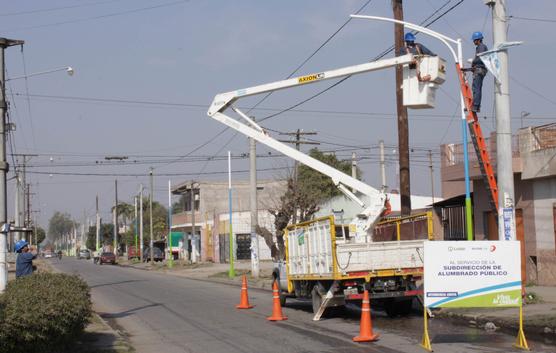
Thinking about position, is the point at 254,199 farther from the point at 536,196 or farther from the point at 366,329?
the point at 366,329

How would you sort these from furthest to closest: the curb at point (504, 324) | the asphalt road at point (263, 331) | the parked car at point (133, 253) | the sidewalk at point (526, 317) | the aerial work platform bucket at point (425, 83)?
the parked car at point (133, 253)
the aerial work platform bucket at point (425, 83)
the sidewalk at point (526, 317)
the curb at point (504, 324)
the asphalt road at point (263, 331)

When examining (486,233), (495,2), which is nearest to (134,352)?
(495,2)

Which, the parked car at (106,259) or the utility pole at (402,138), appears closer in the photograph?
the utility pole at (402,138)

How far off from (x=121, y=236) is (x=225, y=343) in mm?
119994

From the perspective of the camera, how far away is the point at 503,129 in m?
15.8

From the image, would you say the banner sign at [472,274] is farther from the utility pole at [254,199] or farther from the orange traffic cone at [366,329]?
the utility pole at [254,199]

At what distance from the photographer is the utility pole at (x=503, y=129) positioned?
51.5 ft

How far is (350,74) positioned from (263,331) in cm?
672

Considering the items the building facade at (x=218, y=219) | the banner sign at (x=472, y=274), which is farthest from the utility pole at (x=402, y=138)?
the building facade at (x=218, y=219)

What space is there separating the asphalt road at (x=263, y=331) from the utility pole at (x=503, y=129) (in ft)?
9.25

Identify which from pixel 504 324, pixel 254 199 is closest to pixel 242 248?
pixel 254 199

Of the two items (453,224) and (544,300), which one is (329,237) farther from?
(453,224)

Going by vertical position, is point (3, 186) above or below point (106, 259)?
above

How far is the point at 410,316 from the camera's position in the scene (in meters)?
17.1
